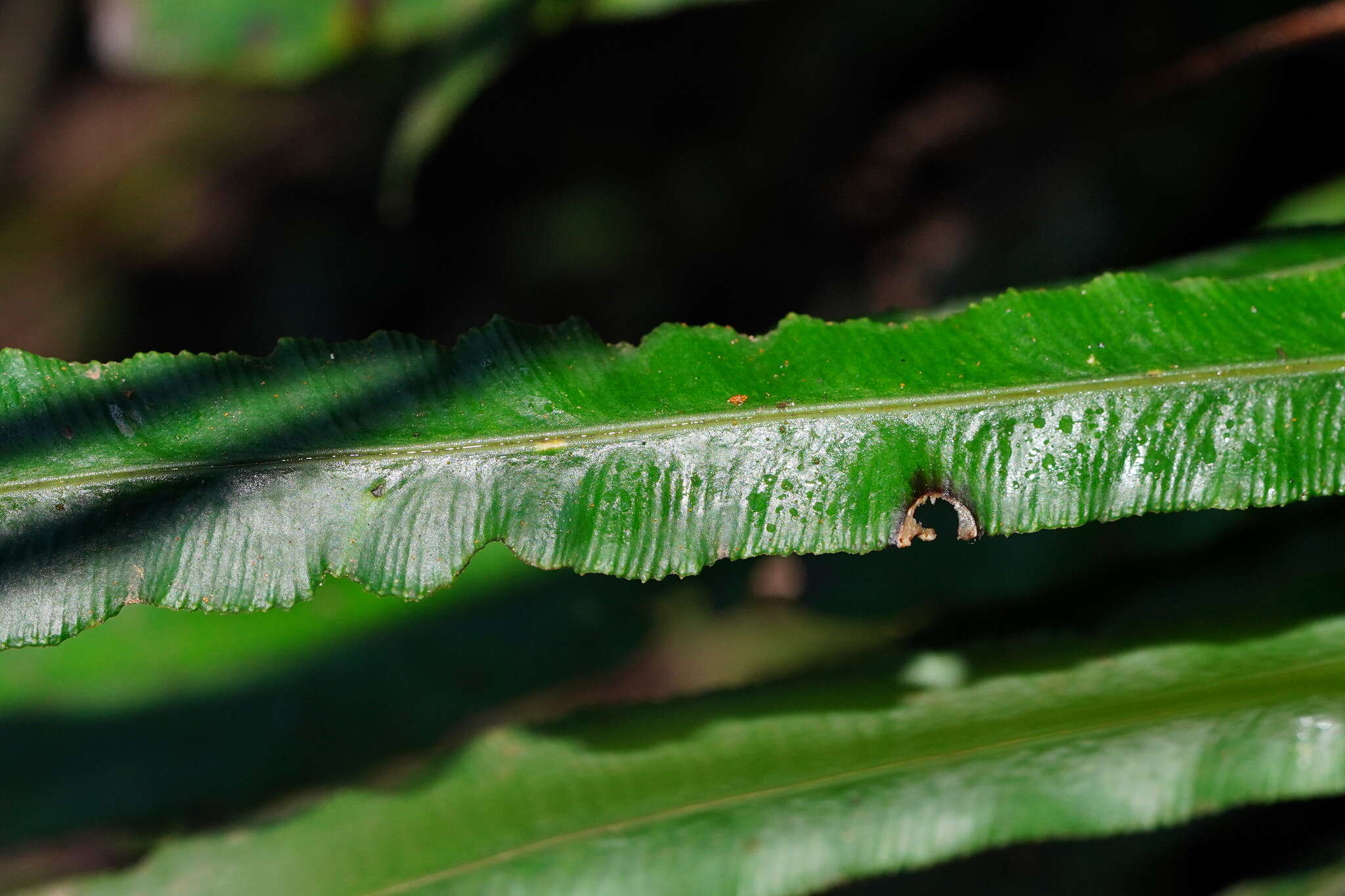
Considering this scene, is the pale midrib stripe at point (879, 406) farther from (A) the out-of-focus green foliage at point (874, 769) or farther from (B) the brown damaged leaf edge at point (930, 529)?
(A) the out-of-focus green foliage at point (874, 769)

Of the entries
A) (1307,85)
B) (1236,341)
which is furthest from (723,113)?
(1236,341)

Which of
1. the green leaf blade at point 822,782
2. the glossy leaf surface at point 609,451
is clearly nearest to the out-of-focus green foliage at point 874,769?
the green leaf blade at point 822,782

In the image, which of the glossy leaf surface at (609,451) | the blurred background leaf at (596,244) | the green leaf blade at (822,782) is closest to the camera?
the glossy leaf surface at (609,451)

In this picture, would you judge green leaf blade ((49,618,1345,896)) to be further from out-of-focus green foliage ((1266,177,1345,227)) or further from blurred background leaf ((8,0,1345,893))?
out-of-focus green foliage ((1266,177,1345,227))

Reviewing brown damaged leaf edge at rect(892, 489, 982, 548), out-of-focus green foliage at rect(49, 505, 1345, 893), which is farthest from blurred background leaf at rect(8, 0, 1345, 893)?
brown damaged leaf edge at rect(892, 489, 982, 548)

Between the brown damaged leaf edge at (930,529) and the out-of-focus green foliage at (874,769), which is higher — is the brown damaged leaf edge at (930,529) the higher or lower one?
the higher one

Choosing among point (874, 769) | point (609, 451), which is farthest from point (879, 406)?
point (874, 769)

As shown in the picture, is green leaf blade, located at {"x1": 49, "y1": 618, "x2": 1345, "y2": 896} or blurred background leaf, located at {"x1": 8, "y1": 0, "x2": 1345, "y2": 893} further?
blurred background leaf, located at {"x1": 8, "y1": 0, "x2": 1345, "y2": 893}

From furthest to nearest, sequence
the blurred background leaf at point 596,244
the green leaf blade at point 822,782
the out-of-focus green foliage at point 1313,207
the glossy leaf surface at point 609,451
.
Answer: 1. the blurred background leaf at point 596,244
2. the out-of-focus green foliage at point 1313,207
3. the green leaf blade at point 822,782
4. the glossy leaf surface at point 609,451

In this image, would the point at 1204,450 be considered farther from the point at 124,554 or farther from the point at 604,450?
the point at 124,554
